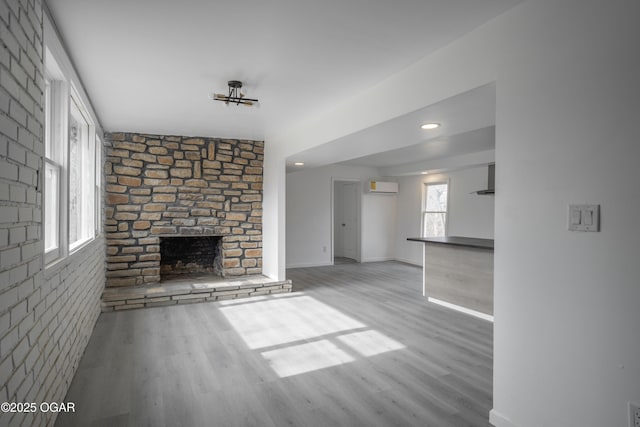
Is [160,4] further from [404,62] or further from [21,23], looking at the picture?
[404,62]

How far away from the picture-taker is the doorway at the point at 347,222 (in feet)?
29.7

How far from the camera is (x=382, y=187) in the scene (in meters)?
8.72

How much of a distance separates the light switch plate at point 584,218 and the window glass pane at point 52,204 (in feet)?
9.45

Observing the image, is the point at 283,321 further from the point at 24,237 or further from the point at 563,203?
the point at 563,203

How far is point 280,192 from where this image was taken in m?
5.59

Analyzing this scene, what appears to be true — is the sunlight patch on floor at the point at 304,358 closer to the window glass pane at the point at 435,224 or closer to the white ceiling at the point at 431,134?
the white ceiling at the point at 431,134

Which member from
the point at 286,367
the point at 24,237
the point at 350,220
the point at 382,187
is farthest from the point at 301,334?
the point at 350,220

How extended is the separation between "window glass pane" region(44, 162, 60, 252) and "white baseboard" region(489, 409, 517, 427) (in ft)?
9.19

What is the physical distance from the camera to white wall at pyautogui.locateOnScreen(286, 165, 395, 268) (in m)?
8.09

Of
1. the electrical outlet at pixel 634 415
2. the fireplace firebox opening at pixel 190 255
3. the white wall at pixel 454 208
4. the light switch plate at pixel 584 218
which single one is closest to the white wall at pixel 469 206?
the white wall at pixel 454 208

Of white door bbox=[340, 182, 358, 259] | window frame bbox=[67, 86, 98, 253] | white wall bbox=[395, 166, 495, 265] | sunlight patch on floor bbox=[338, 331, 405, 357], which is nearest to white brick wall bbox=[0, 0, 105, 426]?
window frame bbox=[67, 86, 98, 253]

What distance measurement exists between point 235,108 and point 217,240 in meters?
2.85

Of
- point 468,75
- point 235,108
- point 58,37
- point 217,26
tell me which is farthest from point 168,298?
point 468,75

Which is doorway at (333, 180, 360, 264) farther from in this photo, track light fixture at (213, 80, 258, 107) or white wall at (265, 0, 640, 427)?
white wall at (265, 0, 640, 427)
